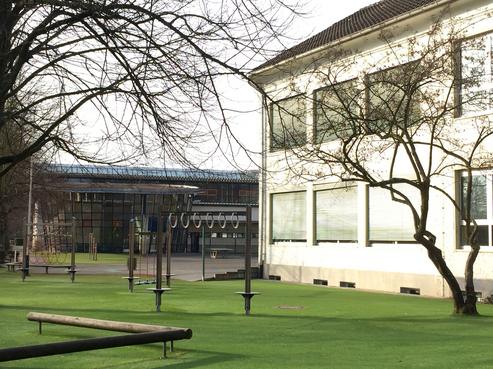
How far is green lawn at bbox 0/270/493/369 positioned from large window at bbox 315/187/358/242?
5124mm

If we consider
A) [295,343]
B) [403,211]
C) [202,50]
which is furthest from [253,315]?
[403,211]

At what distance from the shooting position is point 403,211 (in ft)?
84.3

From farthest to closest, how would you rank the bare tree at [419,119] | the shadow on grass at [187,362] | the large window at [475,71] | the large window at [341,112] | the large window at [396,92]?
the large window at [475,71] → the large window at [396,92] → the bare tree at [419,119] → the large window at [341,112] → the shadow on grass at [187,362]

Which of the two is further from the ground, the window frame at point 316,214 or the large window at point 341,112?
the large window at point 341,112

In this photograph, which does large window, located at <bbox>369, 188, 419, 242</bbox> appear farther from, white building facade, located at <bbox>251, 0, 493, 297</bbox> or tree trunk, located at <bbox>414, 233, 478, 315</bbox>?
tree trunk, located at <bbox>414, 233, 478, 315</bbox>

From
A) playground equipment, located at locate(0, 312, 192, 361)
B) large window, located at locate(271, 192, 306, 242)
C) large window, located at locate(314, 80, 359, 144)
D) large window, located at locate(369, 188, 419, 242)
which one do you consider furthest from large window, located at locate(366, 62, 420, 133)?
large window, located at locate(271, 192, 306, 242)

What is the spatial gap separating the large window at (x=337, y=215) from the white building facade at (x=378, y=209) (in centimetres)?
4

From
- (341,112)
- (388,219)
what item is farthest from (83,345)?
(388,219)

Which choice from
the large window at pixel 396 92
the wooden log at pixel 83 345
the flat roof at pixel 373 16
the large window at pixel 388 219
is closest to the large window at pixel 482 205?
the large window at pixel 388 219

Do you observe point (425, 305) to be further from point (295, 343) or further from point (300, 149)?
point (300, 149)

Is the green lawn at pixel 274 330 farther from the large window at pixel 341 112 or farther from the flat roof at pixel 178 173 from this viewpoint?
the large window at pixel 341 112

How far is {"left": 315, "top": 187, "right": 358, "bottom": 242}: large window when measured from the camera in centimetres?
2844

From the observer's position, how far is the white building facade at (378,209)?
21688 millimetres

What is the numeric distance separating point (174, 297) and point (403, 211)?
362 inches
